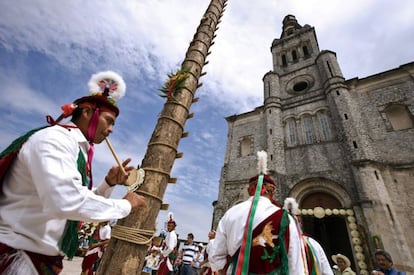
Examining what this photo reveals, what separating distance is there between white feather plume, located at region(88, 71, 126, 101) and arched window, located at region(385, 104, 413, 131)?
14.6 metres

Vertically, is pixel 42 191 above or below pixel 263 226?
below

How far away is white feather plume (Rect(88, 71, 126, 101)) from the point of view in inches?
64.3

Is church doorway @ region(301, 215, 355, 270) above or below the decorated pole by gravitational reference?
above

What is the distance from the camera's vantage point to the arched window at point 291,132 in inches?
550

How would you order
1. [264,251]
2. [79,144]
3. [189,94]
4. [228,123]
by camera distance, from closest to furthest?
[79,144], [264,251], [189,94], [228,123]

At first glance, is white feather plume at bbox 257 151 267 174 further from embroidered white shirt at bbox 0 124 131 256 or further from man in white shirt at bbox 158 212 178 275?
man in white shirt at bbox 158 212 178 275

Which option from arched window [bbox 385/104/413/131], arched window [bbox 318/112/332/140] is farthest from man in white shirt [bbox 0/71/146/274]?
arched window [bbox 385/104/413/131]

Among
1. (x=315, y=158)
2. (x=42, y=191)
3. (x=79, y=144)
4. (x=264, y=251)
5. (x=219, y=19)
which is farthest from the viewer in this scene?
(x=315, y=158)

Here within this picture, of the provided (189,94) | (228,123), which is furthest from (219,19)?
(228,123)

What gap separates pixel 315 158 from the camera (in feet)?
40.0

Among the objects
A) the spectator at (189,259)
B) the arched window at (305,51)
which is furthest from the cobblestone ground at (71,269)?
the arched window at (305,51)

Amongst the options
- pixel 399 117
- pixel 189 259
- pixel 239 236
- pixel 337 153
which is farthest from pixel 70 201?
pixel 399 117

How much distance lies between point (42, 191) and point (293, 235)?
2.30 metres

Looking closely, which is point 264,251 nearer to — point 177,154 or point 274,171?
point 177,154
